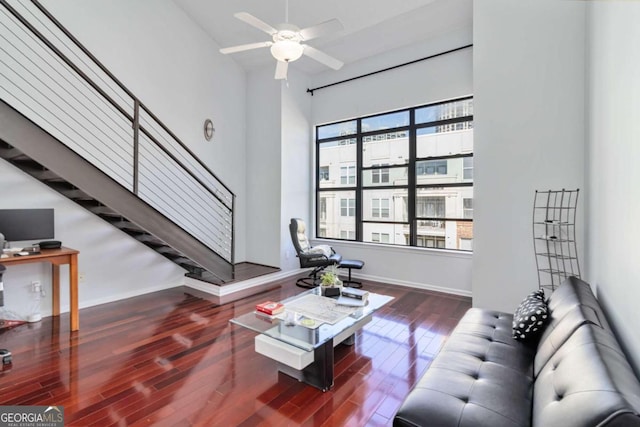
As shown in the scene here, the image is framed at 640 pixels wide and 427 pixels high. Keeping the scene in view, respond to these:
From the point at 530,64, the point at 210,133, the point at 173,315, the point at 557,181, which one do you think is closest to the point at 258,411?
the point at 173,315

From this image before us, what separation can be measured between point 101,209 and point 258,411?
3.16 metres

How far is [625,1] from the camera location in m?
1.73

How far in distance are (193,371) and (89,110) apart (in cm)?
361

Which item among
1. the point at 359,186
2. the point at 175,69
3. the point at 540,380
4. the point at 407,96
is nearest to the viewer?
the point at 540,380

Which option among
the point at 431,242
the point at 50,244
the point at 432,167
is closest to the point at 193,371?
the point at 50,244

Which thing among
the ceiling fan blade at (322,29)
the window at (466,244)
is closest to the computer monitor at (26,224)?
the ceiling fan blade at (322,29)

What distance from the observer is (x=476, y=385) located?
1604mm

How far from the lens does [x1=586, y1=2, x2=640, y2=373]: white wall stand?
5.08 feet

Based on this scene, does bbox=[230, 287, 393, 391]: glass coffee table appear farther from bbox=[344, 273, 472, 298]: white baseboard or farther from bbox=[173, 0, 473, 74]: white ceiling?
bbox=[173, 0, 473, 74]: white ceiling

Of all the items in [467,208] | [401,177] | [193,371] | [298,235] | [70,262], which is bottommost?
[193,371]

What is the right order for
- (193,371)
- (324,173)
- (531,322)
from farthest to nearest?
(324,173)
(193,371)
(531,322)

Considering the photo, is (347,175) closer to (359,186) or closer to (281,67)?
(359,186)

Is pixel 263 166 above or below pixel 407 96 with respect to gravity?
below

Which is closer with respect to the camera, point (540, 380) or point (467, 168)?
point (540, 380)
